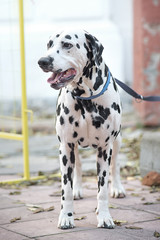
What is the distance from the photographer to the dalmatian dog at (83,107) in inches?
174

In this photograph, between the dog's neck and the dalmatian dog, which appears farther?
the dog's neck

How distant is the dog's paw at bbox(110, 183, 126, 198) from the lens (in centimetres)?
571

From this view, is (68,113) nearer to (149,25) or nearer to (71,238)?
(71,238)

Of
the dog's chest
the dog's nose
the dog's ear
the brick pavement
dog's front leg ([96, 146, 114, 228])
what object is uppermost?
the dog's ear

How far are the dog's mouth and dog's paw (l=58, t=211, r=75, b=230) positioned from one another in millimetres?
1041

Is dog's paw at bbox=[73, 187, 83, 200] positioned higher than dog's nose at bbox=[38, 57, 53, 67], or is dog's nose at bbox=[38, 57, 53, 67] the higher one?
dog's nose at bbox=[38, 57, 53, 67]

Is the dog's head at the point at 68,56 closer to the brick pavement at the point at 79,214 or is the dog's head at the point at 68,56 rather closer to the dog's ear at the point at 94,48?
the dog's ear at the point at 94,48

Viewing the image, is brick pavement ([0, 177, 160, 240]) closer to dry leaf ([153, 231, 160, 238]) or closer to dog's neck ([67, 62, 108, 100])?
dry leaf ([153, 231, 160, 238])

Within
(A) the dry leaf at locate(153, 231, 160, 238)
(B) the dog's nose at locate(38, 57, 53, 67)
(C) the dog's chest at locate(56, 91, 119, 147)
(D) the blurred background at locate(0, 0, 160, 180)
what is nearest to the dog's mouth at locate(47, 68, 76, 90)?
(B) the dog's nose at locate(38, 57, 53, 67)

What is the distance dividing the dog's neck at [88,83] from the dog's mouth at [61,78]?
0.17 m

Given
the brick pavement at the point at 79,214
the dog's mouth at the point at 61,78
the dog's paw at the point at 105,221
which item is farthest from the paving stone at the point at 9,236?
the dog's mouth at the point at 61,78

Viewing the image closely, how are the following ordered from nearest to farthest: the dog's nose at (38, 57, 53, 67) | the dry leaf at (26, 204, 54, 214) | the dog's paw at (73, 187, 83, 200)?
the dog's nose at (38, 57, 53, 67)
the dry leaf at (26, 204, 54, 214)
the dog's paw at (73, 187, 83, 200)

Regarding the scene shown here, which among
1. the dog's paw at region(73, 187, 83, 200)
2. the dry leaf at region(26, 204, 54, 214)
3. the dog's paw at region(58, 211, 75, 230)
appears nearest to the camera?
the dog's paw at region(58, 211, 75, 230)

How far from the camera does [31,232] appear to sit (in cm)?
450
